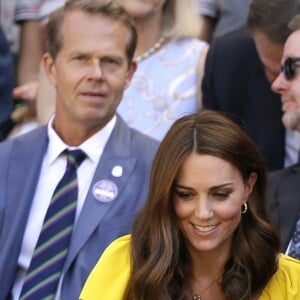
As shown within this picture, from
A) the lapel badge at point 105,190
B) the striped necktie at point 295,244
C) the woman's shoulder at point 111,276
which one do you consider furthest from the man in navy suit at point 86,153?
the striped necktie at point 295,244

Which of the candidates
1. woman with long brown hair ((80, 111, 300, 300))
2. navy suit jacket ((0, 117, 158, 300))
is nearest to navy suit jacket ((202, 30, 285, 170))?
navy suit jacket ((0, 117, 158, 300))

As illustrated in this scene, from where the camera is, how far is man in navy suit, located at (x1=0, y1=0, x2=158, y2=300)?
12.4 ft

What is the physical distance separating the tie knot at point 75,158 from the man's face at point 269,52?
33.8 inches

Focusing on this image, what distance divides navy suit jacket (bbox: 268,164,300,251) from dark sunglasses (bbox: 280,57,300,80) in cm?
33

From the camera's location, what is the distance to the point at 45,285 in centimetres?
375

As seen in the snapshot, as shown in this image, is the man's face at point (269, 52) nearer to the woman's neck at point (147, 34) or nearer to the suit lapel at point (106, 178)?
the woman's neck at point (147, 34)

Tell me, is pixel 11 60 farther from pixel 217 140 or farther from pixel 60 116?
pixel 217 140

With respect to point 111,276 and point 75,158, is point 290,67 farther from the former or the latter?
point 111,276

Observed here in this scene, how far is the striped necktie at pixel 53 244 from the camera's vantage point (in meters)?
3.76

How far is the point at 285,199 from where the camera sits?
4039 millimetres

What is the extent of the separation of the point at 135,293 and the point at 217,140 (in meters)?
0.49

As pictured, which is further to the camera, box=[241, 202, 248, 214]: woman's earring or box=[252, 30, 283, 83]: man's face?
box=[252, 30, 283, 83]: man's face

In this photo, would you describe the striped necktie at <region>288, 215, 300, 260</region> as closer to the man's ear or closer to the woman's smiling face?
the woman's smiling face

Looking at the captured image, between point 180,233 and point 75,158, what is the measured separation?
0.72 metres
